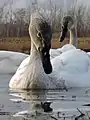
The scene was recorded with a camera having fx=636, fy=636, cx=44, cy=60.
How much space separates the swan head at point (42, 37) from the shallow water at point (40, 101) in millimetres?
461

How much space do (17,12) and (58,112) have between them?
1383 cm

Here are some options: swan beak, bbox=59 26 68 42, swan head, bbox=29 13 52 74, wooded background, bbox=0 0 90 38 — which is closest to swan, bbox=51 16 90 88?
swan head, bbox=29 13 52 74

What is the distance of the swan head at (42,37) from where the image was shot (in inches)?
340

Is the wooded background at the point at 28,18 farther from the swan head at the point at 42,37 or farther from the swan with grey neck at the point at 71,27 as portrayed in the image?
the swan head at the point at 42,37

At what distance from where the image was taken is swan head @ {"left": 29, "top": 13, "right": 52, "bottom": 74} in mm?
8625

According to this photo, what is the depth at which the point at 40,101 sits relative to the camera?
7.83m

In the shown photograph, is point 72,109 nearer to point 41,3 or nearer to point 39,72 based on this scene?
point 39,72

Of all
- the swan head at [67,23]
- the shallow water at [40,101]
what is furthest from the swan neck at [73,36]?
the shallow water at [40,101]

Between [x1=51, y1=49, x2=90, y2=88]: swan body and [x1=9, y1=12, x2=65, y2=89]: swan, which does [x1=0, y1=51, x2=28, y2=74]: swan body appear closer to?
[x1=51, y1=49, x2=90, y2=88]: swan body

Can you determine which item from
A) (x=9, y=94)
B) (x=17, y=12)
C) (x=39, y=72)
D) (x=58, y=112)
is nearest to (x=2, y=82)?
(x=39, y=72)

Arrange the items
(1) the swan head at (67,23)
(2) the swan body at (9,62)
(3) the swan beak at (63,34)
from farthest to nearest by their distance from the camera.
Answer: (1) the swan head at (67,23) → (3) the swan beak at (63,34) → (2) the swan body at (9,62)

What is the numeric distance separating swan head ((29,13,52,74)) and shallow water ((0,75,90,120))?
1.51 ft

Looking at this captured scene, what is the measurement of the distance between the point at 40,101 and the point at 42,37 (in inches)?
59.0

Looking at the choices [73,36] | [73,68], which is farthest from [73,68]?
[73,36]
